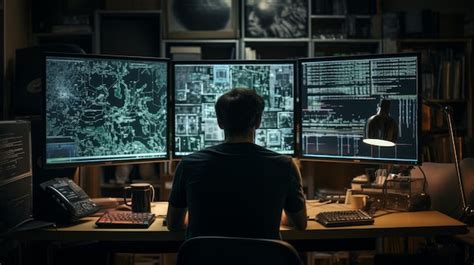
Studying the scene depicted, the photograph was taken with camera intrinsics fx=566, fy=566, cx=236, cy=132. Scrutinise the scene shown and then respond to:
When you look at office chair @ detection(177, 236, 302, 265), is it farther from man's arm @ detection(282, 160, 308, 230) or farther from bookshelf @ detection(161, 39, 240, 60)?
bookshelf @ detection(161, 39, 240, 60)

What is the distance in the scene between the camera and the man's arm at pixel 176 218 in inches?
75.5

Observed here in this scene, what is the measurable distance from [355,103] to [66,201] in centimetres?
125

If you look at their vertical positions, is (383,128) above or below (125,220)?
above

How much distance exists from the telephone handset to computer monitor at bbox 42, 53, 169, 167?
10 centimetres

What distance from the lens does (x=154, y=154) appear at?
8.22 feet

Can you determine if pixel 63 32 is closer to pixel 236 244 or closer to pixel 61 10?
pixel 61 10

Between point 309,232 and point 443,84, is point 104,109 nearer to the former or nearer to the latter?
point 309,232

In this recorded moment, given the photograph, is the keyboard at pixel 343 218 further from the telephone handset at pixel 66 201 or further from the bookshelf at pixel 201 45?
the bookshelf at pixel 201 45

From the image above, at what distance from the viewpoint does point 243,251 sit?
1380mm

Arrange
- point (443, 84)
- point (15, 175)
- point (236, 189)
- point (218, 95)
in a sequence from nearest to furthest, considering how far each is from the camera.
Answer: point (236, 189)
point (15, 175)
point (218, 95)
point (443, 84)

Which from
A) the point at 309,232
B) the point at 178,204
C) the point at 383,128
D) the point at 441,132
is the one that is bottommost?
the point at 309,232

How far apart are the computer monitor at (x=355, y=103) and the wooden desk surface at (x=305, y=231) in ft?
1.03

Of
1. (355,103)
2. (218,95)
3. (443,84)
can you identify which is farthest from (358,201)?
(443,84)

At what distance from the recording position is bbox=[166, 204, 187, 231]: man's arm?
6.29ft
